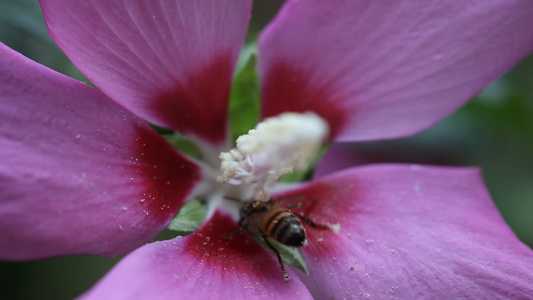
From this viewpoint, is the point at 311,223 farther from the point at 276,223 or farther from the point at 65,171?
the point at 65,171

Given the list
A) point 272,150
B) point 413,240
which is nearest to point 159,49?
point 272,150

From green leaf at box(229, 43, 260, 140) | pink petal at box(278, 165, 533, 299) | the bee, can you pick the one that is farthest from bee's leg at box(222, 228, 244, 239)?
green leaf at box(229, 43, 260, 140)

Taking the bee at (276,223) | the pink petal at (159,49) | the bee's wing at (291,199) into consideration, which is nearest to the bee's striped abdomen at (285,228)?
the bee at (276,223)

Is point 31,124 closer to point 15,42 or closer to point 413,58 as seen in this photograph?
point 15,42

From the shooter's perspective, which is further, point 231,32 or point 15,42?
point 15,42

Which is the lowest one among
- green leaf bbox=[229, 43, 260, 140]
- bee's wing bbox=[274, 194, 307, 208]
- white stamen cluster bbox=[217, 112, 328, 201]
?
bee's wing bbox=[274, 194, 307, 208]

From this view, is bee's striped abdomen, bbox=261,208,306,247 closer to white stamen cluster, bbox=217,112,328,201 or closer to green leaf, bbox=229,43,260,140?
white stamen cluster, bbox=217,112,328,201

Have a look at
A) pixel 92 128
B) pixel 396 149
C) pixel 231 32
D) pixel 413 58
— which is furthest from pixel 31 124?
pixel 396 149
